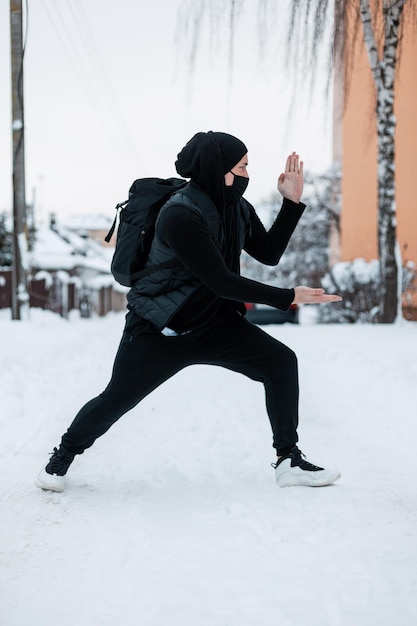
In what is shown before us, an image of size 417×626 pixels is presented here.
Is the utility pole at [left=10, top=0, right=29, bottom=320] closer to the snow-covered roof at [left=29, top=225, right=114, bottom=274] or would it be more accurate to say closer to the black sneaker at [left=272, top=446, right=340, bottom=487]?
the black sneaker at [left=272, top=446, right=340, bottom=487]

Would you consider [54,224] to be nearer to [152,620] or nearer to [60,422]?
[60,422]

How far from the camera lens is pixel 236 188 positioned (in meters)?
3.59

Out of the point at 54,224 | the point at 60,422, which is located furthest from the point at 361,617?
the point at 54,224

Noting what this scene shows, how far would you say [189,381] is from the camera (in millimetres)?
7945

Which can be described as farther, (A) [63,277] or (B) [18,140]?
(A) [63,277]

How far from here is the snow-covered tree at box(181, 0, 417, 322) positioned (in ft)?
34.8

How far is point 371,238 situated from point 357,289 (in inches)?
180

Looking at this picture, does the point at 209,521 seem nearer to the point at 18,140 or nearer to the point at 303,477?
the point at 303,477

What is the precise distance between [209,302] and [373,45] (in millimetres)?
9934

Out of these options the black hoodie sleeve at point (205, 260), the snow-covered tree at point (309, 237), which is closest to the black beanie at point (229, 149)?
the black hoodie sleeve at point (205, 260)

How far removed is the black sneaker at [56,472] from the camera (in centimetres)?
379

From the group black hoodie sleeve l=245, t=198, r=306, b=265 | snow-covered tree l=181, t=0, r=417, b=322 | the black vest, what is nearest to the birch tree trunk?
snow-covered tree l=181, t=0, r=417, b=322

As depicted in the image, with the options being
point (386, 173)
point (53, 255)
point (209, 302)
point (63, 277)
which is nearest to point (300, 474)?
point (209, 302)

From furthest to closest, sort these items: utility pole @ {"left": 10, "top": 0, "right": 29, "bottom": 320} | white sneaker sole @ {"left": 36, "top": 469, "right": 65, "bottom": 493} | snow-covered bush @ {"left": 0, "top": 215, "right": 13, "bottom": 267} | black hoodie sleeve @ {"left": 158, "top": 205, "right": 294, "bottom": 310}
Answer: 1. snow-covered bush @ {"left": 0, "top": 215, "right": 13, "bottom": 267}
2. utility pole @ {"left": 10, "top": 0, "right": 29, "bottom": 320}
3. white sneaker sole @ {"left": 36, "top": 469, "right": 65, "bottom": 493}
4. black hoodie sleeve @ {"left": 158, "top": 205, "right": 294, "bottom": 310}
